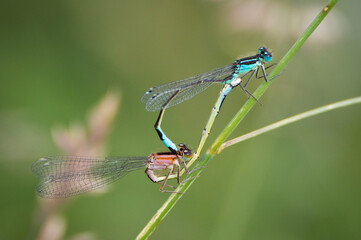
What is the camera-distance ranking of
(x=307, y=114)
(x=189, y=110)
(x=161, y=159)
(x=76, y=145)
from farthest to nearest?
(x=189, y=110), (x=161, y=159), (x=76, y=145), (x=307, y=114)

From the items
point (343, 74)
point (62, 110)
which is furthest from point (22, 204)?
point (343, 74)

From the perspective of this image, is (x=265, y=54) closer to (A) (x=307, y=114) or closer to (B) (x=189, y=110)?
(A) (x=307, y=114)

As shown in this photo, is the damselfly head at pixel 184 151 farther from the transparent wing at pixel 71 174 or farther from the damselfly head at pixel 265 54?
the damselfly head at pixel 265 54

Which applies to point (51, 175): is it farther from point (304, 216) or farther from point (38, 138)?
point (304, 216)

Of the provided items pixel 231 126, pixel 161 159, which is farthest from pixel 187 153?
pixel 231 126

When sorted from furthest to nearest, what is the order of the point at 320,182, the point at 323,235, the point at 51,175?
the point at 320,182 < the point at 323,235 < the point at 51,175

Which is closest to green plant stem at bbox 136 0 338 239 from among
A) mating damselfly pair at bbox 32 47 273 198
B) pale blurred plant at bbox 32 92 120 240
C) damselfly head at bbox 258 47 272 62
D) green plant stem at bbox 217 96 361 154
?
green plant stem at bbox 217 96 361 154

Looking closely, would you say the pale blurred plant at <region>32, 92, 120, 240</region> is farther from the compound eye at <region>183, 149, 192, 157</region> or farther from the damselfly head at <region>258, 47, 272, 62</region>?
the damselfly head at <region>258, 47, 272, 62</region>
